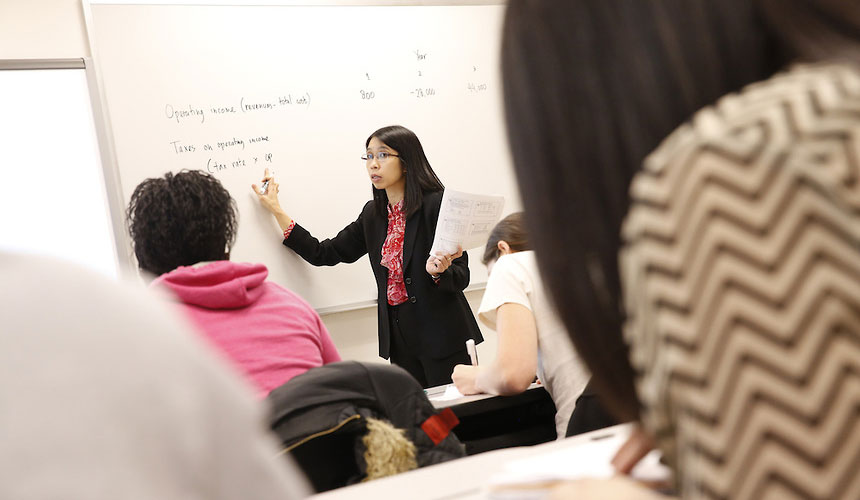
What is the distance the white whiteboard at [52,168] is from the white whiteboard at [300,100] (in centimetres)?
14

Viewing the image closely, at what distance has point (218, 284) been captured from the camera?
5.78 feet

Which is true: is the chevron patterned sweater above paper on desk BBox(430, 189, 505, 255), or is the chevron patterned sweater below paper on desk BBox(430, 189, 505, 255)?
above

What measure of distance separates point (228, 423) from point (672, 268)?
23 centimetres

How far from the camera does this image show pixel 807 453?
0.39m

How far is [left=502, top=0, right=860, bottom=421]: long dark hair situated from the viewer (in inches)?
18.4

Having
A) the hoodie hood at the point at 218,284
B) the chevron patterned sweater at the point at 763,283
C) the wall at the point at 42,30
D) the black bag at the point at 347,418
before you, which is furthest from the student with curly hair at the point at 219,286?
the wall at the point at 42,30

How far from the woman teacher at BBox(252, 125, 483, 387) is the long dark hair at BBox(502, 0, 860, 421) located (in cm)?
278

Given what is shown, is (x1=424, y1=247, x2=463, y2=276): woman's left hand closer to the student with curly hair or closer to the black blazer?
the black blazer

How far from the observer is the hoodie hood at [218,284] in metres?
1.72

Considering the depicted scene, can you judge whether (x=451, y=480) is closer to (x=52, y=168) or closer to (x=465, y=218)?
(x=465, y=218)

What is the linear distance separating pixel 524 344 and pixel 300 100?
6.60 ft

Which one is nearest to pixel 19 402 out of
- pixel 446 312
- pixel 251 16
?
pixel 446 312

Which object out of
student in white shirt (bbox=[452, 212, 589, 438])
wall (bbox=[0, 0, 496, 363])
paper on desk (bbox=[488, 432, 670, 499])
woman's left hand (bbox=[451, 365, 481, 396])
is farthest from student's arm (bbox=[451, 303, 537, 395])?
wall (bbox=[0, 0, 496, 363])

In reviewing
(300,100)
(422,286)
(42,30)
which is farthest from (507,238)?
(42,30)
